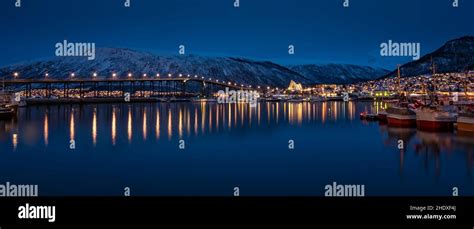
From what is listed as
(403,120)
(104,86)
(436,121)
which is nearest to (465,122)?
(436,121)

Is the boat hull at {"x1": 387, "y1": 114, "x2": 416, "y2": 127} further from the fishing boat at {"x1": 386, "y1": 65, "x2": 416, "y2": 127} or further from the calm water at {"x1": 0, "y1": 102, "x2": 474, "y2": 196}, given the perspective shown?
the calm water at {"x1": 0, "y1": 102, "x2": 474, "y2": 196}

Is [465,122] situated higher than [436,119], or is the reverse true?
[436,119]

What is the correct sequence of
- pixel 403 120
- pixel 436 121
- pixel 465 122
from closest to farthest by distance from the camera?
pixel 465 122 < pixel 436 121 < pixel 403 120

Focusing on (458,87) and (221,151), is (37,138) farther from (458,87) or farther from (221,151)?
(458,87)

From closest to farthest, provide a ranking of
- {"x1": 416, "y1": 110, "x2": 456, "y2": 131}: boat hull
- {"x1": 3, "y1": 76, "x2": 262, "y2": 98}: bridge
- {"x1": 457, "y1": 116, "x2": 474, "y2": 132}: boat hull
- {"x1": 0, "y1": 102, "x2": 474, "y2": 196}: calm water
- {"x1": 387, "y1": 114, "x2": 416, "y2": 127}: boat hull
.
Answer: {"x1": 0, "y1": 102, "x2": 474, "y2": 196}: calm water
{"x1": 457, "y1": 116, "x2": 474, "y2": 132}: boat hull
{"x1": 416, "y1": 110, "x2": 456, "y2": 131}: boat hull
{"x1": 387, "y1": 114, "x2": 416, "y2": 127}: boat hull
{"x1": 3, "y1": 76, "x2": 262, "y2": 98}: bridge

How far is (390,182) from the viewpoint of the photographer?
1436cm

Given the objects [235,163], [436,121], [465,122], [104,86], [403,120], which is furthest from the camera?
[104,86]

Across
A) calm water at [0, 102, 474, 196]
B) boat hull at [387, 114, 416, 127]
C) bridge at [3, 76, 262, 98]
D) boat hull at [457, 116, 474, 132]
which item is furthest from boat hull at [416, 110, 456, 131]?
bridge at [3, 76, 262, 98]

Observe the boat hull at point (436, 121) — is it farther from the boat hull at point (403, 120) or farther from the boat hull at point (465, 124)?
the boat hull at point (403, 120)

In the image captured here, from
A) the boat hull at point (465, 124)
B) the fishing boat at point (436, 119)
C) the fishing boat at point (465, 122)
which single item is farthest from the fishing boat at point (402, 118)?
the boat hull at point (465, 124)

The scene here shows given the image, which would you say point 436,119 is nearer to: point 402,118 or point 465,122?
point 465,122

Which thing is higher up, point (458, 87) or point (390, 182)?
point (458, 87)

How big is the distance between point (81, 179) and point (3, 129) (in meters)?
20.8
